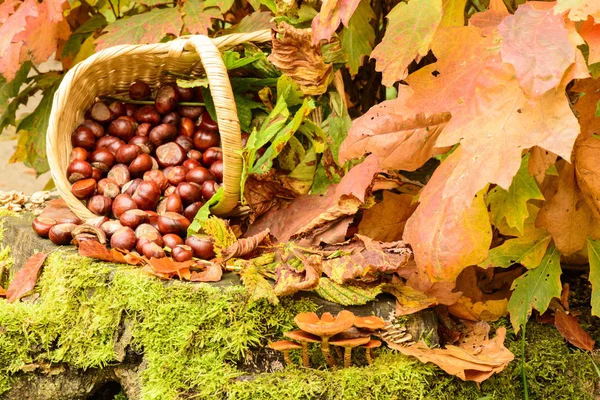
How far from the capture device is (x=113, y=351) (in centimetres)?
149

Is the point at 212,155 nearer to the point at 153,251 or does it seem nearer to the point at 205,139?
the point at 205,139

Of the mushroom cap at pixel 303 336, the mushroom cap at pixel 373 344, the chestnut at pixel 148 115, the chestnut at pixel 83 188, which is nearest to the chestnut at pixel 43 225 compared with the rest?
the chestnut at pixel 83 188

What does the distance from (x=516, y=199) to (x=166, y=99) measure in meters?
1.10

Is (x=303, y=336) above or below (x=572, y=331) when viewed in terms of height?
above

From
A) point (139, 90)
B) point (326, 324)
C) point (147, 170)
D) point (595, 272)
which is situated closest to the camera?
point (326, 324)

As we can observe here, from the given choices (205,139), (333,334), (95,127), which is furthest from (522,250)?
(95,127)

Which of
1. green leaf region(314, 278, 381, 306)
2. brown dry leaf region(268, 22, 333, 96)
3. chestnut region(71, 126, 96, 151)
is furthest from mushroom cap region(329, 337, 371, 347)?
chestnut region(71, 126, 96, 151)

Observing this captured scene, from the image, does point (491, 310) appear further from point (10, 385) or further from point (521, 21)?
point (10, 385)

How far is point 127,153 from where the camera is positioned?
1.90 meters

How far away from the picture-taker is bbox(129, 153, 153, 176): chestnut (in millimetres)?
1885

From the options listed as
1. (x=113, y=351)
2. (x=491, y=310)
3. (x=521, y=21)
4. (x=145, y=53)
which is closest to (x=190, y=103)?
(x=145, y=53)

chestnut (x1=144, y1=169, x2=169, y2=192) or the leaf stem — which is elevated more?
the leaf stem

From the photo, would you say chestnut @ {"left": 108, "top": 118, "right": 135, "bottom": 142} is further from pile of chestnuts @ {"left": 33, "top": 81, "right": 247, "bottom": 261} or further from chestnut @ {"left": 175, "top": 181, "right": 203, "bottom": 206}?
chestnut @ {"left": 175, "top": 181, "right": 203, "bottom": 206}

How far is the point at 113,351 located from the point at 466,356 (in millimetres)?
786
